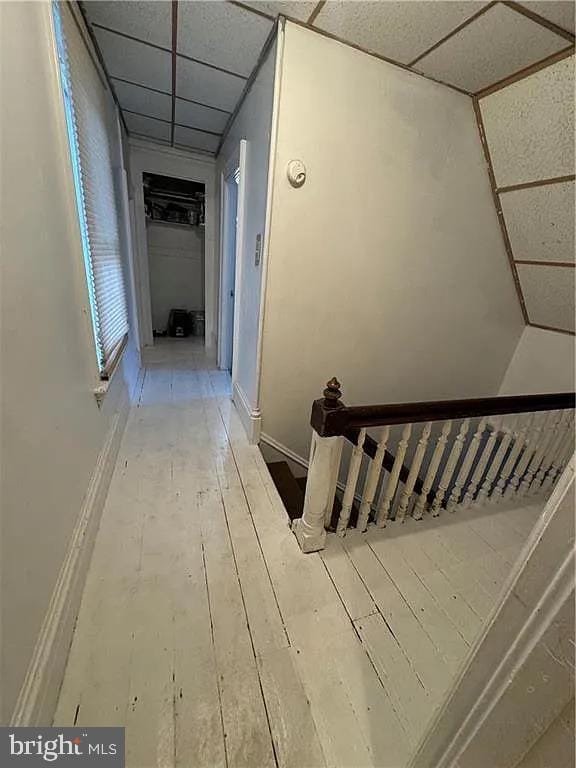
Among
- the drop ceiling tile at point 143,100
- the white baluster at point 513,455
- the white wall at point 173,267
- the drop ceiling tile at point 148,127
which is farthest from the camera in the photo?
the white wall at point 173,267

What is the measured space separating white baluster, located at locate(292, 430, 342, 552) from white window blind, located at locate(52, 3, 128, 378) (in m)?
1.29

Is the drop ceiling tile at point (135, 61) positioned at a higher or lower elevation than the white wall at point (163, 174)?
higher

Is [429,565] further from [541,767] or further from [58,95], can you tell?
[58,95]

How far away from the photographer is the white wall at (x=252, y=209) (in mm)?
1783

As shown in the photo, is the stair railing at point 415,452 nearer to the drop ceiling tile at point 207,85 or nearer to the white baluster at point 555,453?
the white baluster at point 555,453

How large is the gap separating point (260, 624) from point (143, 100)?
3.48 metres

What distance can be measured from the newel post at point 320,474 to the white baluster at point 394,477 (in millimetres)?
287

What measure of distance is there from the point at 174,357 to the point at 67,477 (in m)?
2.91

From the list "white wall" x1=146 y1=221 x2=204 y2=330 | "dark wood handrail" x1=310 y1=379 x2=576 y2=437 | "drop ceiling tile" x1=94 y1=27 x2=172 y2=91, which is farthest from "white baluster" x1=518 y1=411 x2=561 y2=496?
"white wall" x1=146 y1=221 x2=204 y2=330

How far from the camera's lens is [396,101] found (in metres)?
1.78

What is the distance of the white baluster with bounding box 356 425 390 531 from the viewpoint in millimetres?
1403

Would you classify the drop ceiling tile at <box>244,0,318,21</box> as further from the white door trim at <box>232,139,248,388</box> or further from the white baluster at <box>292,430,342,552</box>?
the white baluster at <box>292,430,342,552</box>

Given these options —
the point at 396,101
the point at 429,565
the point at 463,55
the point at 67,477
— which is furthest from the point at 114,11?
the point at 429,565

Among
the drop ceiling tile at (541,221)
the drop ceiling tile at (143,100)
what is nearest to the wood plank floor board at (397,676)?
the drop ceiling tile at (541,221)
